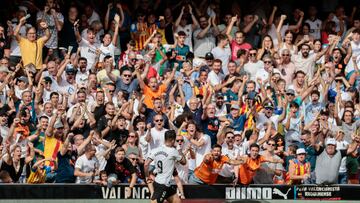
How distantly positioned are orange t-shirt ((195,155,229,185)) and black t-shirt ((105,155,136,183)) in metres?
1.27

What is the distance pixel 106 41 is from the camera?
27.8m

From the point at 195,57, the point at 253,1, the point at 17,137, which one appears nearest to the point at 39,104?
the point at 17,137

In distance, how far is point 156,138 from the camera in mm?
24484

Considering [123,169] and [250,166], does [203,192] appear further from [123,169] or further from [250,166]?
[123,169]

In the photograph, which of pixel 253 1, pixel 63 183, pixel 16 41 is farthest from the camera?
pixel 253 1

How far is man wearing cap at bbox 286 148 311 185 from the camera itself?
24.2m

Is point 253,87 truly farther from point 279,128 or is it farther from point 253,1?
point 253,1

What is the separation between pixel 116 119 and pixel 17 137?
6.42 ft

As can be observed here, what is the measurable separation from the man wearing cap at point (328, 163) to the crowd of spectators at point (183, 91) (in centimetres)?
3

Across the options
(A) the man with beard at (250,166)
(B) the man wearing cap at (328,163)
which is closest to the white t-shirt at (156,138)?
(A) the man with beard at (250,166)

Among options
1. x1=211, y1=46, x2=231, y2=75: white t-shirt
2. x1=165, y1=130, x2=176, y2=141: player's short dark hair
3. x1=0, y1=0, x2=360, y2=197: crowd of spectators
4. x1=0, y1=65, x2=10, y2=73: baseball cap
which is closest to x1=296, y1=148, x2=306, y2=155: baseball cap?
x1=0, y1=0, x2=360, y2=197: crowd of spectators

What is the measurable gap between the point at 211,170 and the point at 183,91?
10.7 feet

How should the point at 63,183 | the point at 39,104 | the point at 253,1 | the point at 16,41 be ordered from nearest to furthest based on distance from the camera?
the point at 63,183, the point at 39,104, the point at 16,41, the point at 253,1

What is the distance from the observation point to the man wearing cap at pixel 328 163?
24.4 m
